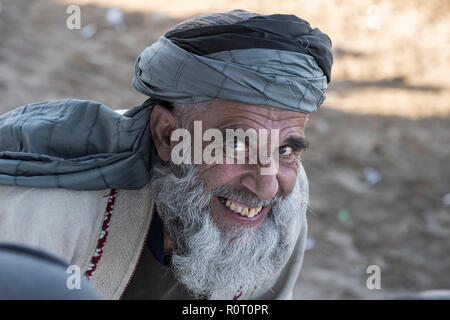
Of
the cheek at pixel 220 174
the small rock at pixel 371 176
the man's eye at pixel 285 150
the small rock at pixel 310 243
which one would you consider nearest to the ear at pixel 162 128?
the cheek at pixel 220 174

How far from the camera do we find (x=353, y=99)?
6.51m

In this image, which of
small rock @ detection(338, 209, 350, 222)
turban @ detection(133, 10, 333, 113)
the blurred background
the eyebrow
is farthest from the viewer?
small rock @ detection(338, 209, 350, 222)

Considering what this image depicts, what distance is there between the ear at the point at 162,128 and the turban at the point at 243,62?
0.25ft

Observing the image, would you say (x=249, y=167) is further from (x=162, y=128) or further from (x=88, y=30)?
(x=88, y=30)

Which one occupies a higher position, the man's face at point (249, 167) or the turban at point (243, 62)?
the turban at point (243, 62)

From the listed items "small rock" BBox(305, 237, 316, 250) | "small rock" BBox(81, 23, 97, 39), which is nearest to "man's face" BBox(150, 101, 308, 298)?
"small rock" BBox(305, 237, 316, 250)

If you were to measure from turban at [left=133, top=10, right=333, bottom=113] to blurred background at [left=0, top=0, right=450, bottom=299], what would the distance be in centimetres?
229

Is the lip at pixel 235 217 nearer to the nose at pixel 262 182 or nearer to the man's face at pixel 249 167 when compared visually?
the man's face at pixel 249 167

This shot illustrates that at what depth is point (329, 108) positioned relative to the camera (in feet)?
21.1

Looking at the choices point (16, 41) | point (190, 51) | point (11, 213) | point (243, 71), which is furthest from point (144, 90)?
point (16, 41)

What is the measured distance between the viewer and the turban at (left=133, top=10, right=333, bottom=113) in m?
2.28

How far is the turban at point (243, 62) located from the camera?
7.48ft

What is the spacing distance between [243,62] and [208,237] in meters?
0.73

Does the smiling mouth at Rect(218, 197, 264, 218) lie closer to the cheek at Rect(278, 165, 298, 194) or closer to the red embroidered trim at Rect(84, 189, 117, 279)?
the cheek at Rect(278, 165, 298, 194)
